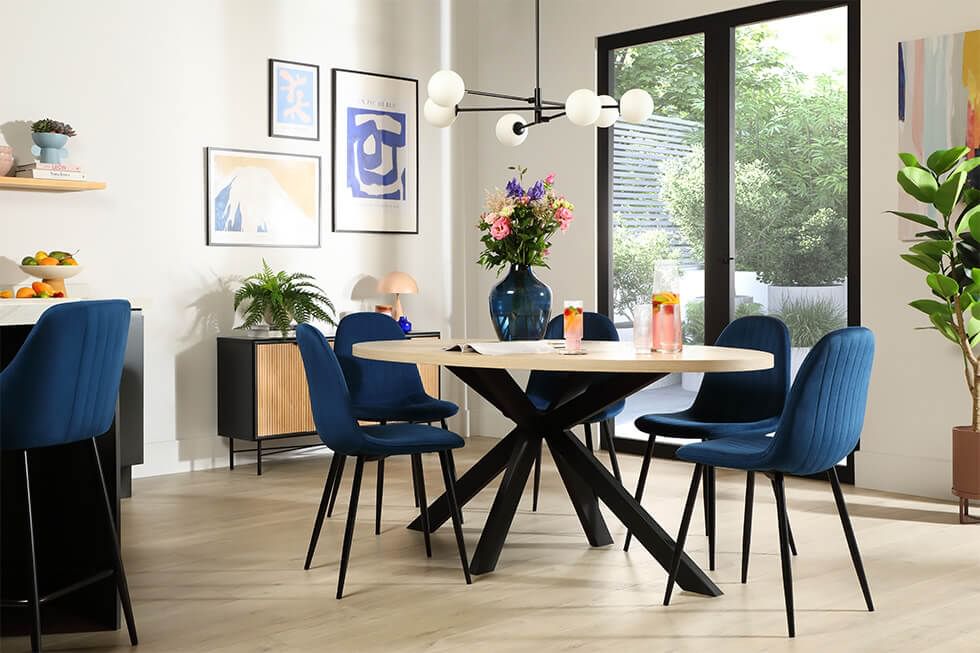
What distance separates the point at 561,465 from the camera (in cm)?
403

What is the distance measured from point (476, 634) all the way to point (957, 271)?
9.25 ft

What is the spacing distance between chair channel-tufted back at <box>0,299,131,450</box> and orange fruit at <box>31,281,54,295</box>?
7.47ft

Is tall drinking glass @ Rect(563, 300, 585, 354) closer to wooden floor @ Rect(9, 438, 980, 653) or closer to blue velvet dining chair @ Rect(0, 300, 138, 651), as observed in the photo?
wooden floor @ Rect(9, 438, 980, 653)

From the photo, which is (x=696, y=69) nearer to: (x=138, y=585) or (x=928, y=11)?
(x=928, y=11)

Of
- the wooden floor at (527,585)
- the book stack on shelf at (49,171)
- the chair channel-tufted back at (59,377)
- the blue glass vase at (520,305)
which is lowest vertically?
the wooden floor at (527,585)

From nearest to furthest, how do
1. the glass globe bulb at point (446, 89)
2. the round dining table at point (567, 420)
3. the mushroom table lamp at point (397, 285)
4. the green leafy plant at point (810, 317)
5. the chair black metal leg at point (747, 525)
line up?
the round dining table at point (567, 420)
the chair black metal leg at point (747, 525)
the glass globe bulb at point (446, 89)
the green leafy plant at point (810, 317)
the mushroom table lamp at point (397, 285)

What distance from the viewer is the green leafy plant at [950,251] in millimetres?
4602

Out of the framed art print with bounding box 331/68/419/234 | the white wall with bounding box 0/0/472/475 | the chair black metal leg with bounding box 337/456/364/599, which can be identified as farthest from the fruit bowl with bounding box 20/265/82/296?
the chair black metal leg with bounding box 337/456/364/599

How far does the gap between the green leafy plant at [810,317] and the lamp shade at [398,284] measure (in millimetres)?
2104

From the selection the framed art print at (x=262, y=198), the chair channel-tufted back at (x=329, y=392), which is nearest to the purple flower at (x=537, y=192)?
the chair channel-tufted back at (x=329, y=392)

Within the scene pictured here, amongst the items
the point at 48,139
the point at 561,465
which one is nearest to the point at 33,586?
the point at 561,465

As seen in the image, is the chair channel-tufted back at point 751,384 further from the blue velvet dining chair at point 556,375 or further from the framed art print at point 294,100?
the framed art print at point 294,100

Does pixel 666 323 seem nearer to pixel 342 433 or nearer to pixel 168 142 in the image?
pixel 342 433

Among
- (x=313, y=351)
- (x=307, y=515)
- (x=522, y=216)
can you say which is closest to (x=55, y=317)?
(x=313, y=351)
